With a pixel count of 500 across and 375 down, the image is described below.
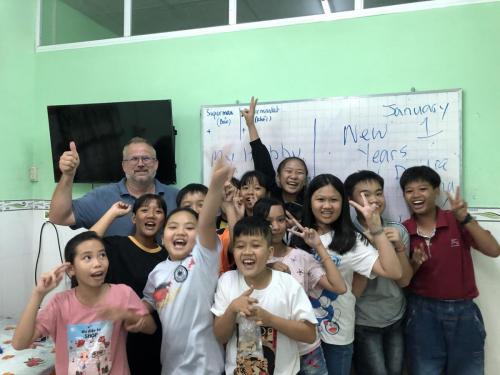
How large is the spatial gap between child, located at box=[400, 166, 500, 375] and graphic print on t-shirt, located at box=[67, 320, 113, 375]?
1.49 metres

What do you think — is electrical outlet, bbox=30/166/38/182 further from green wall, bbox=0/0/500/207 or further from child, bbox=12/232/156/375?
child, bbox=12/232/156/375

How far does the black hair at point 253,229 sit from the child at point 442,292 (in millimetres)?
923

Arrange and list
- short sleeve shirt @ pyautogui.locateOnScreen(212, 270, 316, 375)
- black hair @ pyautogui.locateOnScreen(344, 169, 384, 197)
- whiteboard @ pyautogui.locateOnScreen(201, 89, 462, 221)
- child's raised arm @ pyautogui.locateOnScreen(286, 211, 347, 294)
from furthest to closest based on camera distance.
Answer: whiteboard @ pyautogui.locateOnScreen(201, 89, 462, 221) < black hair @ pyautogui.locateOnScreen(344, 169, 384, 197) < child's raised arm @ pyautogui.locateOnScreen(286, 211, 347, 294) < short sleeve shirt @ pyautogui.locateOnScreen(212, 270, 316, 375)

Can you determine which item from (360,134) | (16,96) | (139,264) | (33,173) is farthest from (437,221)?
(16,96)

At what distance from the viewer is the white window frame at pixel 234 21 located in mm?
2139

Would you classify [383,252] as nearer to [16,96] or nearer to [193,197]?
[193,197]

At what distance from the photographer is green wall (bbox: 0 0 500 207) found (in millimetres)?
2066

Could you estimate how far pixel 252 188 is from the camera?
205cm

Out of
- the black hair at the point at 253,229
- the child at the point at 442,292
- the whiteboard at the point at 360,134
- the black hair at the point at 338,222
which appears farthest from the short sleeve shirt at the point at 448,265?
the black hair at the point at 253,229

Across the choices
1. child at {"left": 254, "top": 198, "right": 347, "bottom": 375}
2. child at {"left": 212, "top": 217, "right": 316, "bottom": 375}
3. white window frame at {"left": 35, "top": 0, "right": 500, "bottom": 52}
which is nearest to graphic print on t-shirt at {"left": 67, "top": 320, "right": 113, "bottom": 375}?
child at {"left": 212, "top": 217, "right": 316, "bottom": 375}

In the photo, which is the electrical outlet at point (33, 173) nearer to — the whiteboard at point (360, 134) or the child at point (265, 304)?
the whiteboard at point (360, 134)

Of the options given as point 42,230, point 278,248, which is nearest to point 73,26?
point 42,230

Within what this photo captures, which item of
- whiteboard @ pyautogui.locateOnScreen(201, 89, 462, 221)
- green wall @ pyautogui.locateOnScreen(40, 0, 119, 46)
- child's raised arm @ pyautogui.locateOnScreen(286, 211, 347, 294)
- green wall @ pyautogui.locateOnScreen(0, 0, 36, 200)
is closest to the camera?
child's raised arm @ pyautogui.locateOnScreen(286, 211, 347, 294)

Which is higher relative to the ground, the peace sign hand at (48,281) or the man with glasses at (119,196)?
the man with glasses at (119,196)
